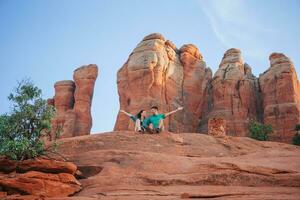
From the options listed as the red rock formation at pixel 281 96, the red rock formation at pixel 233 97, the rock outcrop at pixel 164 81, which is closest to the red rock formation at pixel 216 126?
the rock outcrop at pixel 164 81

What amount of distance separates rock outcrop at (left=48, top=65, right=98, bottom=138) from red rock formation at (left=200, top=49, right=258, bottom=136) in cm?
2161

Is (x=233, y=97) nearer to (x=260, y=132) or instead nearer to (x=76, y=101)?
(x=260, y=132)

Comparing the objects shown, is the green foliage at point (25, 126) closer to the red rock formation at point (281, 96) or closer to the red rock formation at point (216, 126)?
the red rock formation at point (216, 126)

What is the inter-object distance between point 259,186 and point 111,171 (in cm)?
578

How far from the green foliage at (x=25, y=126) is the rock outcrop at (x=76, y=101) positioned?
51.4m

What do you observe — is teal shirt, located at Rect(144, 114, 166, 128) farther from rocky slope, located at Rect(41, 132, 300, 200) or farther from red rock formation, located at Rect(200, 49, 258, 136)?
red rock formation, located at Rect(200, 49, 258, 136)

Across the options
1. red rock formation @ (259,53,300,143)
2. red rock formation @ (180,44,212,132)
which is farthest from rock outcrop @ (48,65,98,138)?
red rock formation @ (259,53,300,143)

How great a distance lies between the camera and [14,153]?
15.9m

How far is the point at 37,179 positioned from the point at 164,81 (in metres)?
54.9

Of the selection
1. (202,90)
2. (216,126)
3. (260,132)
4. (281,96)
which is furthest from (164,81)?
(216,126)

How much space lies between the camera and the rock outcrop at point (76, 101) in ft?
230

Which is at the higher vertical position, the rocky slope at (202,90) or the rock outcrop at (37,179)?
the rocky slope at (202,90)

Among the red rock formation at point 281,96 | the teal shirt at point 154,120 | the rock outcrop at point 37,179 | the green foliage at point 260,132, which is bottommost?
the rock outcrop at point 37,179

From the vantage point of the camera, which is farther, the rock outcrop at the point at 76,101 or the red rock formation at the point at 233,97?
the rock outcrop at the point at 76,101
